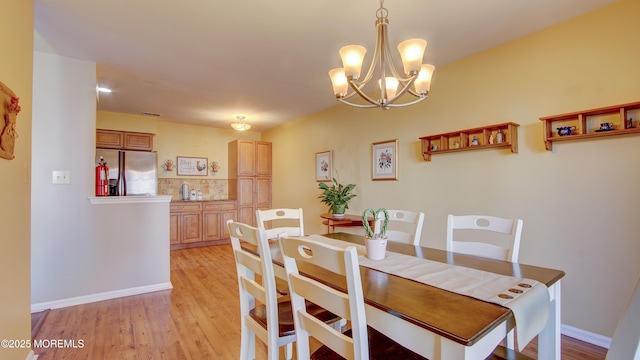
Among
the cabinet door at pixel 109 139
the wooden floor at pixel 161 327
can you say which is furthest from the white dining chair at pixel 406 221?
the cabinet door at pixel 109 139

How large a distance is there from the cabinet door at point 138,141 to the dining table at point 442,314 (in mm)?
4682

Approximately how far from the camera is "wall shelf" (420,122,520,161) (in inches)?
96.1

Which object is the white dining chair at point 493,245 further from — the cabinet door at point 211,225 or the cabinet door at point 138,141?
the cabinet door at point 138,141

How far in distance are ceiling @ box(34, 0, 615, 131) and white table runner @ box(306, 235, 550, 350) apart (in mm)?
1674

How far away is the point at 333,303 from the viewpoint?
1044mm

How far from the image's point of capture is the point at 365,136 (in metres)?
3.94

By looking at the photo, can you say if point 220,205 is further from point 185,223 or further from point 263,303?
point 263,303

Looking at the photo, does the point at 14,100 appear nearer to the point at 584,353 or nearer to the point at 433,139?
the point at 433,139

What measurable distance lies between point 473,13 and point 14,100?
111 inches

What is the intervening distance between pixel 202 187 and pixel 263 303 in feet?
16.4

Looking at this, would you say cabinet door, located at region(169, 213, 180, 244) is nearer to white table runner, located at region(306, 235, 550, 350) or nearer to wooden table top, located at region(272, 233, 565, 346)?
wooden table top, located at region(272, 233, 565, 346)

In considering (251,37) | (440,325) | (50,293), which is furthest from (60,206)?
(440,325)

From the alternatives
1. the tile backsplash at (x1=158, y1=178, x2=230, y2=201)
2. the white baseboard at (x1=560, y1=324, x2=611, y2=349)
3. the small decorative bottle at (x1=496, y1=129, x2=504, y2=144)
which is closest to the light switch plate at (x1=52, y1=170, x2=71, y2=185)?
the tile backsplash at (x1=158, y1=178, x2=230, y2=201)

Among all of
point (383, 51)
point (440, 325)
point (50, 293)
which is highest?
point (383, 51)
